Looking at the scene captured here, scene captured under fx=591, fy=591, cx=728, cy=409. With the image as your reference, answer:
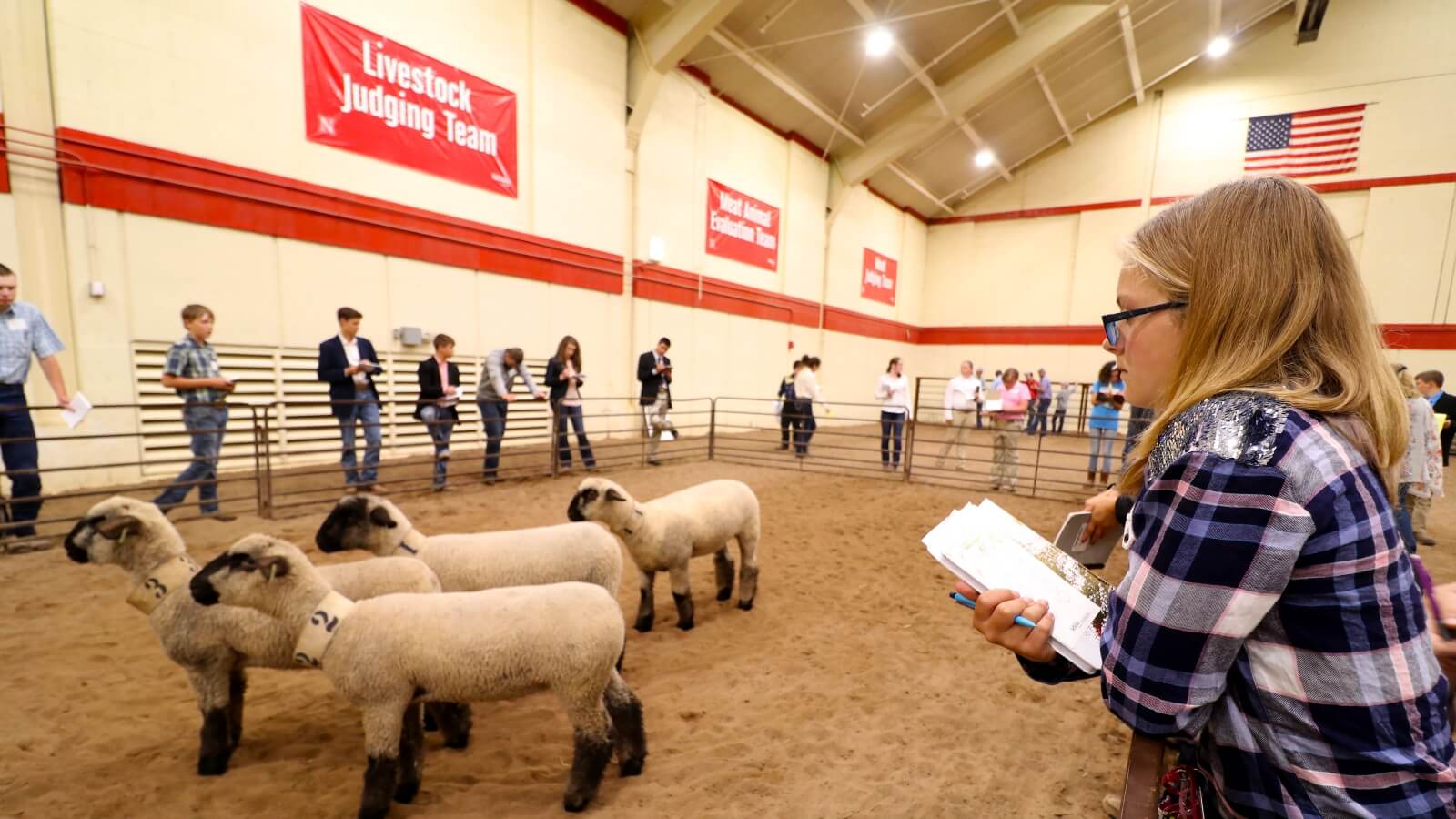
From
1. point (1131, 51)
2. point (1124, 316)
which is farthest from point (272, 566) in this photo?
point (1131, 51)

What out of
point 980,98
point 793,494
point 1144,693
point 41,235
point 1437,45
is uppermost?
point 1437,45

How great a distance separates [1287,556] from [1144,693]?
26cm

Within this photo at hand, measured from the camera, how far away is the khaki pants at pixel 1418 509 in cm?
543

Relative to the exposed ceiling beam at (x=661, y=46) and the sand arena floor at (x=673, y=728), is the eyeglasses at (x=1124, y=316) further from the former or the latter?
the exposed ceiling beam at (x=661, y=46)

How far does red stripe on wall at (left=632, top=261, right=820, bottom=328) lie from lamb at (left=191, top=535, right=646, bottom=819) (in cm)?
971

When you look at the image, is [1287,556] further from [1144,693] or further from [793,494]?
[793,494]

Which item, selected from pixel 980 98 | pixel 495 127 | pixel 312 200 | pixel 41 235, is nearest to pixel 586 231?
pixel 495 127

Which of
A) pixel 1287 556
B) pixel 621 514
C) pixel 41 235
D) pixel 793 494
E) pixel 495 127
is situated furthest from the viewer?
pixel 495 127

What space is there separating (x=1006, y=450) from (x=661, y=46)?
29.3ft

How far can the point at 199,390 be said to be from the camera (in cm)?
564

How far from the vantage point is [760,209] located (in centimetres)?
1441

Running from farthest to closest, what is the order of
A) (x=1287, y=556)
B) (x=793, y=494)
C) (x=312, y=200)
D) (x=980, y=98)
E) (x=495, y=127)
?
(x=980, y=98), (x=495, y=127), (x=793, y=494), (x=312, y=200), (x=1287, y=556)

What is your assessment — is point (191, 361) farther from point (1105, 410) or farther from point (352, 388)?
point (1105, 410)

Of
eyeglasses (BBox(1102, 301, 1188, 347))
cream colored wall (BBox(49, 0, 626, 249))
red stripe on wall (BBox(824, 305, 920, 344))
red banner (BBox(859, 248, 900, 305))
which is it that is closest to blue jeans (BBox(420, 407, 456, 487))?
cream colored wall (BBox(49, 0, 626, 249))
